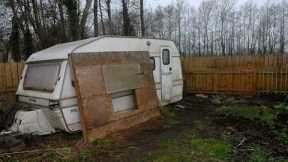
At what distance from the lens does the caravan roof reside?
5270 mm

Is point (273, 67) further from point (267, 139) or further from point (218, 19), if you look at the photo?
point (218, 19)

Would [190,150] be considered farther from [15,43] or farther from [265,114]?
[15,43]

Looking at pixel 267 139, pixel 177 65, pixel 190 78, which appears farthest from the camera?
pixel 190 78

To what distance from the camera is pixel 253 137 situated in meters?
4.80

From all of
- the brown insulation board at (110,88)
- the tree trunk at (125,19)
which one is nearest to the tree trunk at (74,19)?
the tree trunk at (125,19)

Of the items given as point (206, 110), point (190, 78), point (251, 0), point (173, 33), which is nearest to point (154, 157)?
point (206, 110)

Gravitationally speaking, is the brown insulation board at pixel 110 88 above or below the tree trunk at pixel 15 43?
below

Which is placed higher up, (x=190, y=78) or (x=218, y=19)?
(x=218, y=19)

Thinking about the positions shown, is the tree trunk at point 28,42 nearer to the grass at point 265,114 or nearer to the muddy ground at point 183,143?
the muddy ground at point 183,143

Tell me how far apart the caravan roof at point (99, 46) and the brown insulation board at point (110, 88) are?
0.20 meters

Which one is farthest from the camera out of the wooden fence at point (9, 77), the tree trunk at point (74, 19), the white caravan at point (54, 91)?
the tree trunk at point (74, 19)

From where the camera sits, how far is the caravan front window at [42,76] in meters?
5.05

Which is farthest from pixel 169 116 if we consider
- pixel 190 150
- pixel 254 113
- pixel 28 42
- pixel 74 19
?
pixel 28 42

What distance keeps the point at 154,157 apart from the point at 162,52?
4151 mm
